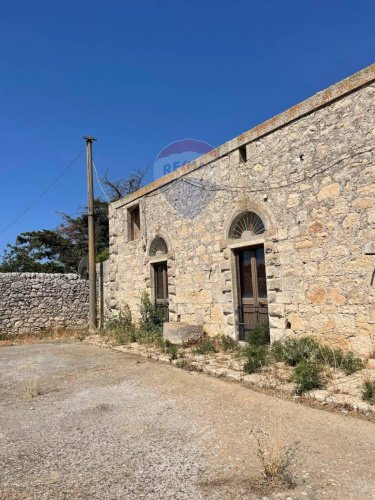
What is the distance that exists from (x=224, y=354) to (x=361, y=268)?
8.91ft

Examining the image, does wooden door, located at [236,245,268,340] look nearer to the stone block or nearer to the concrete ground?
the stone block

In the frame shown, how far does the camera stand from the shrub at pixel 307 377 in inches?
167

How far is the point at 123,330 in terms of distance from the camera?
10.2 metres

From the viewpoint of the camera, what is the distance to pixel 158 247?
32.8ft

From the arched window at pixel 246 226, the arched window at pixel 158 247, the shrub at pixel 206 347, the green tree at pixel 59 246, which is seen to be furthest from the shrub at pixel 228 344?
the green tree at pixel 59 246

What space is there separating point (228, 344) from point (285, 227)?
7.84ft

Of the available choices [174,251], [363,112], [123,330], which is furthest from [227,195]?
[123,330]

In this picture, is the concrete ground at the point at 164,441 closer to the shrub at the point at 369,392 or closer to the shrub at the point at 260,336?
the shrub at the point at 369,392

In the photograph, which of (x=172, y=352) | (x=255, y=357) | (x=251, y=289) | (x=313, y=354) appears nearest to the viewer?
(x=313, y=354)

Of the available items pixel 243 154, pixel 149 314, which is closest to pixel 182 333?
pixel 149 314

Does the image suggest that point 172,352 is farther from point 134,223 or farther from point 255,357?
point 134,223

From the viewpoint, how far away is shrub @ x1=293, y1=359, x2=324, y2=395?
423cm

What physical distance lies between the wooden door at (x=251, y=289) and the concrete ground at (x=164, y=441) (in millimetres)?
2193

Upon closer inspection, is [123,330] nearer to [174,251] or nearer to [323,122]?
[174,251]
